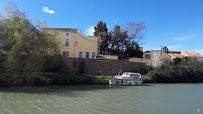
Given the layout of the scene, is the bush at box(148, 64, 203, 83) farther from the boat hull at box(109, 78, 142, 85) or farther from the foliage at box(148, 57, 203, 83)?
the boat hull at box(109, 78, 142, 85)

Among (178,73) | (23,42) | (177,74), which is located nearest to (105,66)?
(177,74)

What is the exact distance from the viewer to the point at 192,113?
426 inches

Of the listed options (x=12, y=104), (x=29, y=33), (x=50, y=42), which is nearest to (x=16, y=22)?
(x=29, y=33)

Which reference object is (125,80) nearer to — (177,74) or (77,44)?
(177,74)

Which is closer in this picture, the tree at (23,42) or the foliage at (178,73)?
the tree at (23,42)

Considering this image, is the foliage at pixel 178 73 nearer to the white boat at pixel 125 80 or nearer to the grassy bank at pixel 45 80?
the white boat at pixel 125 80

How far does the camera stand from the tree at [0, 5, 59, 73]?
20.0m

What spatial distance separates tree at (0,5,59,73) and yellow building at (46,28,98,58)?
43.7ft

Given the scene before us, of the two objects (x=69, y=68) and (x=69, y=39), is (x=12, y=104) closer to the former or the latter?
(x=69, y=68)

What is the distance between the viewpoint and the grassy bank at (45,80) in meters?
20.2

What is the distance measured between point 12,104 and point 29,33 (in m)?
11.2

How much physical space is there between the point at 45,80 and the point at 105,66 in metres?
14.1

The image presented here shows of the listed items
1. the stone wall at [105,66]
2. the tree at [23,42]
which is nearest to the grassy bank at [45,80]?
the tree at [23,42]

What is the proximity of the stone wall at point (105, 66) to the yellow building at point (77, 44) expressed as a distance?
14.3 ft
